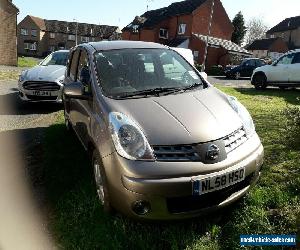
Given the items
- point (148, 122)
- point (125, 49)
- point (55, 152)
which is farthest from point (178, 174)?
point (55, 152)

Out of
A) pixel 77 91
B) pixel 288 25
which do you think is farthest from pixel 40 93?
pixel 288 25

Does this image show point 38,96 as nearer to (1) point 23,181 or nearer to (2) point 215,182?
(1) point 23,181

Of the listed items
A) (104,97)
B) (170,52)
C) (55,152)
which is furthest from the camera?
(55,152)

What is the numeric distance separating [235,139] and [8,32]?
30693 mm

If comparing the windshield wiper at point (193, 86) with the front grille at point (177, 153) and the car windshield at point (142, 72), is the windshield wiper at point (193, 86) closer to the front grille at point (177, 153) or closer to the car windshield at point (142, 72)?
the car windshield at point (142, 72)

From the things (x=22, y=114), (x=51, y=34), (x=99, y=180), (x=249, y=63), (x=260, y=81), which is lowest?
(x=22, y=114)

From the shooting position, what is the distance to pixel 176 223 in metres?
3.40

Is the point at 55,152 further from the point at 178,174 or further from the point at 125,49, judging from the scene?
the point at 178,174

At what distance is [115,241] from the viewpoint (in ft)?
10.4

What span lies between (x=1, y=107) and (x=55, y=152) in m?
4.76

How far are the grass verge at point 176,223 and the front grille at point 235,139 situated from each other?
735 mm

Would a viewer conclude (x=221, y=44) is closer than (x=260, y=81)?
No

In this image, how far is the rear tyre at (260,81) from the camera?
1570cm

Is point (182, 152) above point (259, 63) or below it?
below
